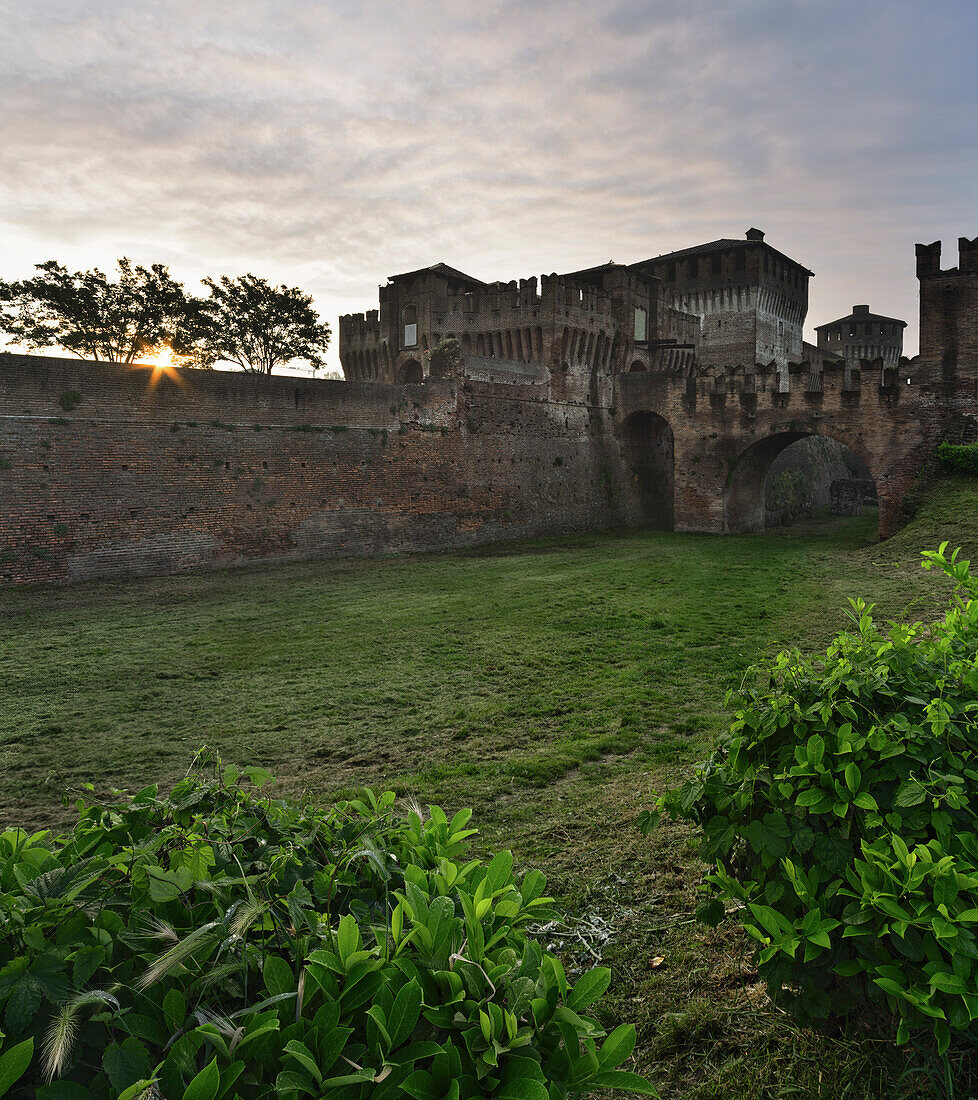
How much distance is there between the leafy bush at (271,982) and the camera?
1.01 m

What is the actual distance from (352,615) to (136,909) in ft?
31.7

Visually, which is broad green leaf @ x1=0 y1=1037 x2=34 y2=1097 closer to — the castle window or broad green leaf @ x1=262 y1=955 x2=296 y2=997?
broad green leaf @ x1=262 y1=955 x2=296 y2=997

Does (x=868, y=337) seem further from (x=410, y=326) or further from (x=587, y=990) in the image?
(x=587, y=990)

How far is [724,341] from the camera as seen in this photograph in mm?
37219

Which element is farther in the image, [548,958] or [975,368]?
[975,368]

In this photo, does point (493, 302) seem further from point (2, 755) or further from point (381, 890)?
point (381, 890)

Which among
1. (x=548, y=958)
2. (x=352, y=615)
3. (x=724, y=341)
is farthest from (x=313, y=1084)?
(x=724, y=341)

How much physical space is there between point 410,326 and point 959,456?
25.1 m

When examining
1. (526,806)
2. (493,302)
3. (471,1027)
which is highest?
(493,302)

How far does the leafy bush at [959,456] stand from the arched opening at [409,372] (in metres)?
23.6

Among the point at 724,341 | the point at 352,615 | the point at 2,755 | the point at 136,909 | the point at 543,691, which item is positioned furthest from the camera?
the point at 724,341

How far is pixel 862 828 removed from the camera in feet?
6.40

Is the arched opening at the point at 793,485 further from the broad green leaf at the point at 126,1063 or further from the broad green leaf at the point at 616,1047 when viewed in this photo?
the broad green leaf at the point at 126,1063

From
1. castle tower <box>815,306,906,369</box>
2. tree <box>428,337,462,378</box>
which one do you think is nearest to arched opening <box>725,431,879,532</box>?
tree <box>428,337,462,378</box>
